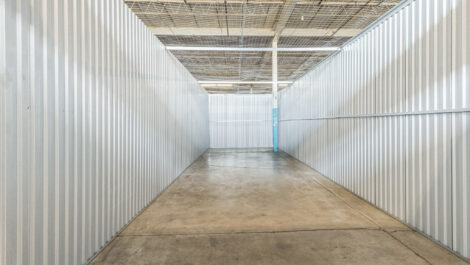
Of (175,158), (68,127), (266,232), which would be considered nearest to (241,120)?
(175,158)

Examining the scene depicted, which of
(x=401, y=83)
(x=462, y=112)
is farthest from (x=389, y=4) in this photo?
(x=462, y=112)

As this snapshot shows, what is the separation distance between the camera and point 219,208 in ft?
17.0

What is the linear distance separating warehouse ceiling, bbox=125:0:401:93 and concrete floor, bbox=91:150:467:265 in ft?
23.3

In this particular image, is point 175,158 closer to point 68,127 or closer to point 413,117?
point 68,127

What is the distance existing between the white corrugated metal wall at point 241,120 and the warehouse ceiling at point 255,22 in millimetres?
2639

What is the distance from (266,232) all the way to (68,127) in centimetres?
323

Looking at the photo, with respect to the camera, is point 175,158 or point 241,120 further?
point 241,120

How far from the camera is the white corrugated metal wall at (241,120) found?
1764cm

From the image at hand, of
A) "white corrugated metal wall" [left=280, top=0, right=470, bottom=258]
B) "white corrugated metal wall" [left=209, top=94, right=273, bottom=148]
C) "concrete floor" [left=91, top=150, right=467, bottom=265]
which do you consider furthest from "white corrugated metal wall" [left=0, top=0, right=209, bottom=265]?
"white corrugated metal wall" [left=209, top=94, right=273, bottom=148]

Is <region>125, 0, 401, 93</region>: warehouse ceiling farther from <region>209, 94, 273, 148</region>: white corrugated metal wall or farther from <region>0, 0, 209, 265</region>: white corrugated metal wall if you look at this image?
<region>0, 0, 209, 265</region>: white corrugated metal wall

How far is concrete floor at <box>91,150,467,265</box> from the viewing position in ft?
10.6

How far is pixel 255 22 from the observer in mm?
11523

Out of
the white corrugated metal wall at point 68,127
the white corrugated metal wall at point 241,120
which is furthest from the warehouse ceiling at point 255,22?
the white corrugated metal wall at point 68,127

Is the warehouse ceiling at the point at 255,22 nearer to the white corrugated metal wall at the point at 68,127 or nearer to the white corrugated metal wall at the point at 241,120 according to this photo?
the white corrugated metal wall at the point at 241,120
